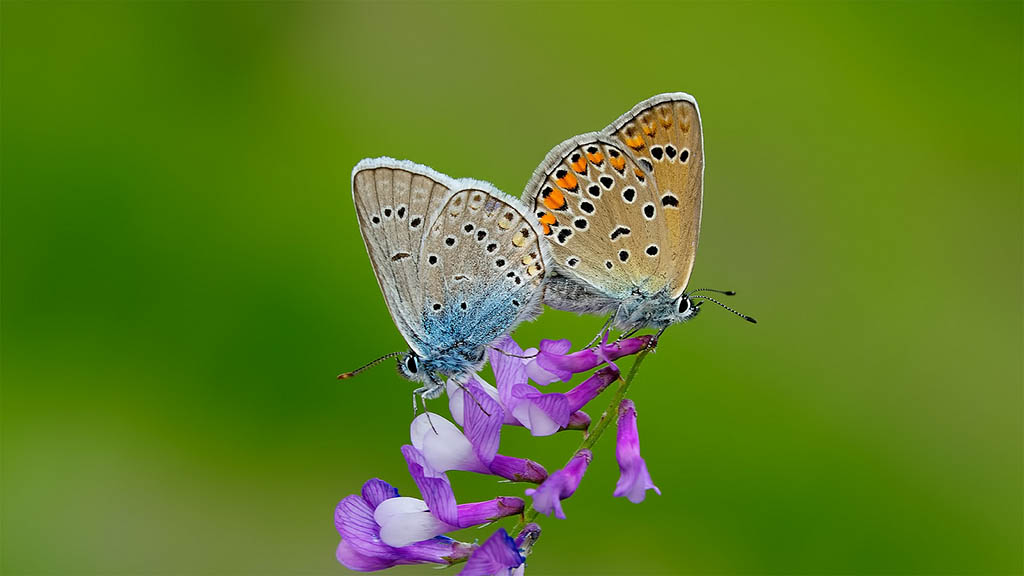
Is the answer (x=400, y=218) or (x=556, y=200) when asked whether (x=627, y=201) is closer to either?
(x=556, y=200)

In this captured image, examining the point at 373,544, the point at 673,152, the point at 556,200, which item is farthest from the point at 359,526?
the point at 673,152

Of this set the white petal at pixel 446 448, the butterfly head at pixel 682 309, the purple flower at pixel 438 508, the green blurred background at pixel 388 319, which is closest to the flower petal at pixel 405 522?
the purple flower at pixel 438 508

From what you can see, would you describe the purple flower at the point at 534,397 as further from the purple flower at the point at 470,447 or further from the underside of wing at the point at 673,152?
the underside of wing at the point at 673,152
